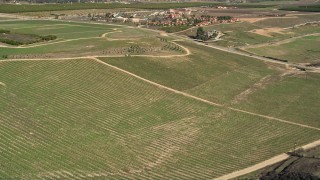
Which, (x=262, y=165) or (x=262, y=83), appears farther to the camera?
(x=262, y=83)

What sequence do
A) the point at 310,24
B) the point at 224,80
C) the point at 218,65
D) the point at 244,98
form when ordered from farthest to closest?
the point at 310,24 → the point at 218,65 → the point at 224,80 → the point at 244,98

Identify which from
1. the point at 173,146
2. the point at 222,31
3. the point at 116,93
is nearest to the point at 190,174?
the point at 173,146

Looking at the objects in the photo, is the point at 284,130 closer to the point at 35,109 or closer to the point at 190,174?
the point at 190,174

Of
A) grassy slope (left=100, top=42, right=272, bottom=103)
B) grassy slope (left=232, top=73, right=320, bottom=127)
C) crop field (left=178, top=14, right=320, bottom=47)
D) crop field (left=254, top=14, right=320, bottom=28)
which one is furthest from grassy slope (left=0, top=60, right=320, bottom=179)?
crop field (left=254, top=14, right=320, bottom=28)

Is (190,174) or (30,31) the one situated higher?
(30,31)

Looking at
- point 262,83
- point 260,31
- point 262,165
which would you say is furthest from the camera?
point 260,31

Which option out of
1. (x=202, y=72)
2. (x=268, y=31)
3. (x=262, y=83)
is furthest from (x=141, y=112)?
(x=268, y=31)

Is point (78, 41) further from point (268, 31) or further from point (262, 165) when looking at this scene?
point (268, 31)
